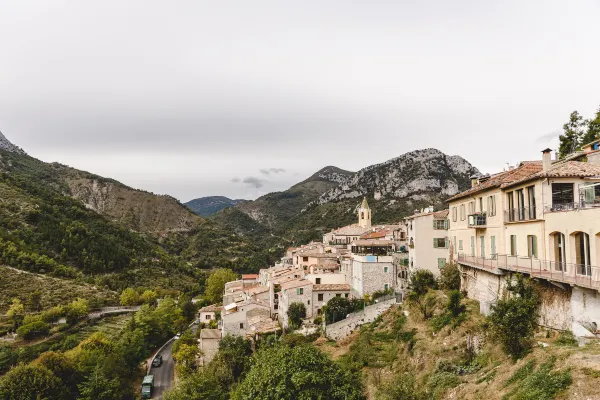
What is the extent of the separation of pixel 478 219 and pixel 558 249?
7835mm

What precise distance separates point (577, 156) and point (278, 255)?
340 feet

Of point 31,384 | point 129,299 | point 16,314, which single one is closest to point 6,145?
point 129,299

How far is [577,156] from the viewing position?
24.6 meters

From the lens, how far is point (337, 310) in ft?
121

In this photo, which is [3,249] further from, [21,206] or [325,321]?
[325,321]

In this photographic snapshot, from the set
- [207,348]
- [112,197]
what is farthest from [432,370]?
[112,197]

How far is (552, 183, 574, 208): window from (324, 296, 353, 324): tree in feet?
76.2

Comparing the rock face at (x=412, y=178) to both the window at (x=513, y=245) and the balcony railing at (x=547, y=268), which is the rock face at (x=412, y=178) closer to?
the balcony railing at (x=547, y=268)

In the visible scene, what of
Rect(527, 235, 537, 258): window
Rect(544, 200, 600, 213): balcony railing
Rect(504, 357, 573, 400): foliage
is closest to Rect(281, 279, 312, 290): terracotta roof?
Rect(527, 235, 537, 258): window

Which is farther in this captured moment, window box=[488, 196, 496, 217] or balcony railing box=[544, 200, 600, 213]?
window box=[488, 196, 496, 217]

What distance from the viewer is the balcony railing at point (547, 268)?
563 inches

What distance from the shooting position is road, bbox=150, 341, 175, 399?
44625 millimetres

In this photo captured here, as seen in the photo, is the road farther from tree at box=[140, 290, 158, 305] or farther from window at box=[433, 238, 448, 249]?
window at box=[433, 238, 448, 249]

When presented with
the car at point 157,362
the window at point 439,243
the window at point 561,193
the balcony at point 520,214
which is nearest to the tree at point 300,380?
the balcony at point 520,214
